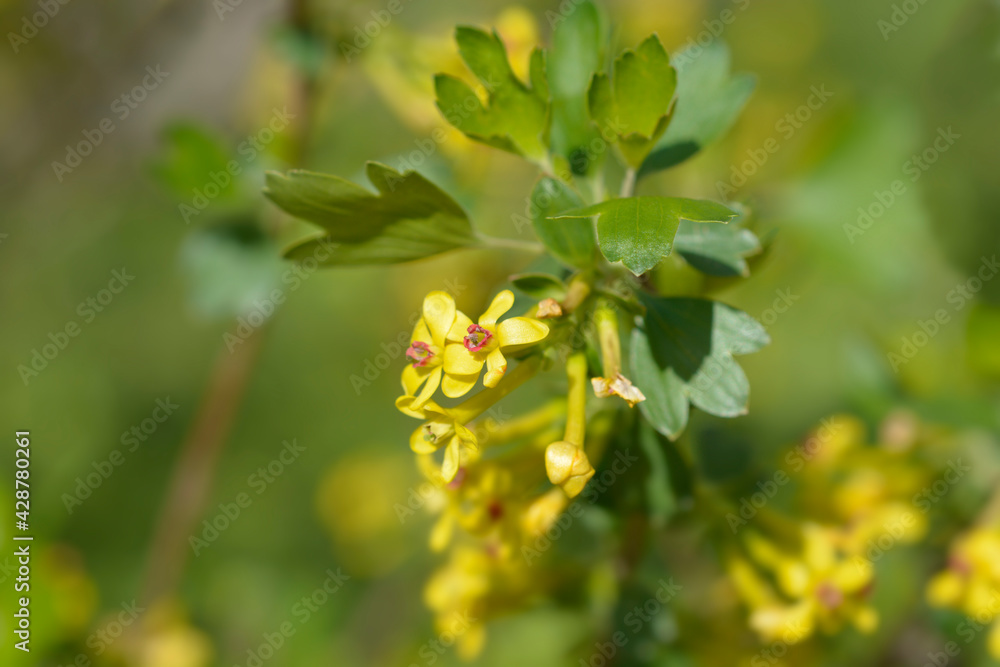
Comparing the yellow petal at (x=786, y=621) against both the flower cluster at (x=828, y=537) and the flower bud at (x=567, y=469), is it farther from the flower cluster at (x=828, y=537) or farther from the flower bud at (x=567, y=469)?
the flower bud at (x=567, y=469)

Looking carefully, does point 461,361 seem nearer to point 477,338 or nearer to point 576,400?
point 477,338

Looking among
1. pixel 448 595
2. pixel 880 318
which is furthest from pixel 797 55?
pixel 448 595

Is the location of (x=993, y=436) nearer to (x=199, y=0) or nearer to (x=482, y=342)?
(x=482, y=342)

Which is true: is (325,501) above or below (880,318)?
below

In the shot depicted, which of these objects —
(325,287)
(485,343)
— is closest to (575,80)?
(485,343)

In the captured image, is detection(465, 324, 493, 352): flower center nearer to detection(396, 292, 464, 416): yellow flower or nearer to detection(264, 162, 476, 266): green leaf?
detection(396, 292, 464, 416): yellow flower

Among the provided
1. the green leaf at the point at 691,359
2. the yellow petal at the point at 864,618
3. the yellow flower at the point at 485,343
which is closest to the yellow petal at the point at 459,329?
the yellow flower at the point at 485,343
